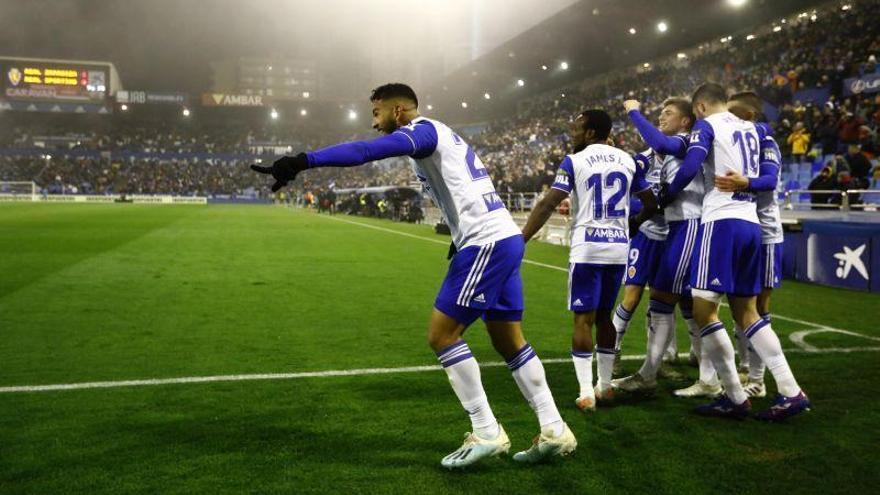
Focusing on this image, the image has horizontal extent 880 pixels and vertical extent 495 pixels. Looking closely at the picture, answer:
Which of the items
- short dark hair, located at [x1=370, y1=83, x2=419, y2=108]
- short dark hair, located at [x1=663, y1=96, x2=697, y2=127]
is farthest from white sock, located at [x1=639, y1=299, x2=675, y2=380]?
short dark hair, located at [x1=370, y1=83, x2=419, y2=108]

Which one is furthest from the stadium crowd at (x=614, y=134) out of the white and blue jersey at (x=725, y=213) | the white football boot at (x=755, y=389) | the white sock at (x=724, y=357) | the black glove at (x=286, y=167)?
the black glove at (x=286, y=167)

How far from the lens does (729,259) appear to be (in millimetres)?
4605

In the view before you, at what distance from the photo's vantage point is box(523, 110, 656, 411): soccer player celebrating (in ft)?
15.9

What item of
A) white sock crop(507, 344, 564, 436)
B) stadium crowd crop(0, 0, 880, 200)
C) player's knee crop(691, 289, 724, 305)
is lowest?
white sock crop(507, 344, 564, 436)

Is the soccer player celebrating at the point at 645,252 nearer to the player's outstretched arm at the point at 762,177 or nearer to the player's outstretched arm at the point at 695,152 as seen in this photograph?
the player's outstretched arm at the point at 695,152

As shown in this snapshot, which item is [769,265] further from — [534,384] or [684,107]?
[534,384]

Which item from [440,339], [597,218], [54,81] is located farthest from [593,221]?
[54,81]

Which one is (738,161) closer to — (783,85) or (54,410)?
(54,410)

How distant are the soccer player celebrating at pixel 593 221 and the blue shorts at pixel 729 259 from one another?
1.75 feet

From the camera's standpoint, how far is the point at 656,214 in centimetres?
556

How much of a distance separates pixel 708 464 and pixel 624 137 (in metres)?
29.2

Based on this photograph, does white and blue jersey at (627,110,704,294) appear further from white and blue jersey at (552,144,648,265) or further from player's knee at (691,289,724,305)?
player's knee at (691,289,724,305)

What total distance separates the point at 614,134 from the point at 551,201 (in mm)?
29690

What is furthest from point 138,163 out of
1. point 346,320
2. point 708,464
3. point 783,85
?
point 708,464
